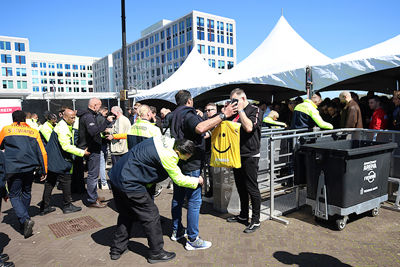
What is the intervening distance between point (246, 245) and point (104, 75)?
12423cm

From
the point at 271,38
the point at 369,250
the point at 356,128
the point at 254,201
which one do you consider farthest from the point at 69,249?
the point at 271,38

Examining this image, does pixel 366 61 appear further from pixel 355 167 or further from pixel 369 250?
pixel 369 250

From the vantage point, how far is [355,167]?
156 inches

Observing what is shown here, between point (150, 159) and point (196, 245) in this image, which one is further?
point (196, 245)

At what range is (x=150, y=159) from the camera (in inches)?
124

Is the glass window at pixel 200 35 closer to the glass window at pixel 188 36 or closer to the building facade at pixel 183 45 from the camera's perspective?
the building facade at pixel 183 45

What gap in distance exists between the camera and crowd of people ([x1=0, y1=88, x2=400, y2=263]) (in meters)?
3.22

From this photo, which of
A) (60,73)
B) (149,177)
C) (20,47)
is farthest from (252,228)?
(60,73)

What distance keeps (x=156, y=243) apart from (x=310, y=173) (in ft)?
8.17

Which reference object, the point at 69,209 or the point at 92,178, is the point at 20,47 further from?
the point at 69,209

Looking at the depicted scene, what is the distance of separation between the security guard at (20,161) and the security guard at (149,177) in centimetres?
182

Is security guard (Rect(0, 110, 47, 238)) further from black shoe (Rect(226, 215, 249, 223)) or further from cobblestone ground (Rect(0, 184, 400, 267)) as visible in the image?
black shoe (Rect(226, 215, 249, 223))

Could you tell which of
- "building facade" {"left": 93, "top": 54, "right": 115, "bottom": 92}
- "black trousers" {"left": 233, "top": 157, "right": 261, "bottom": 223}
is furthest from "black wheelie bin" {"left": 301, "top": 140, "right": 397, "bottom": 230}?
"building facade" {"left": 93, "top": 54, "right": 115, "bottom": 92}

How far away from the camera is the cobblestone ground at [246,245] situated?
3359 millimetres
